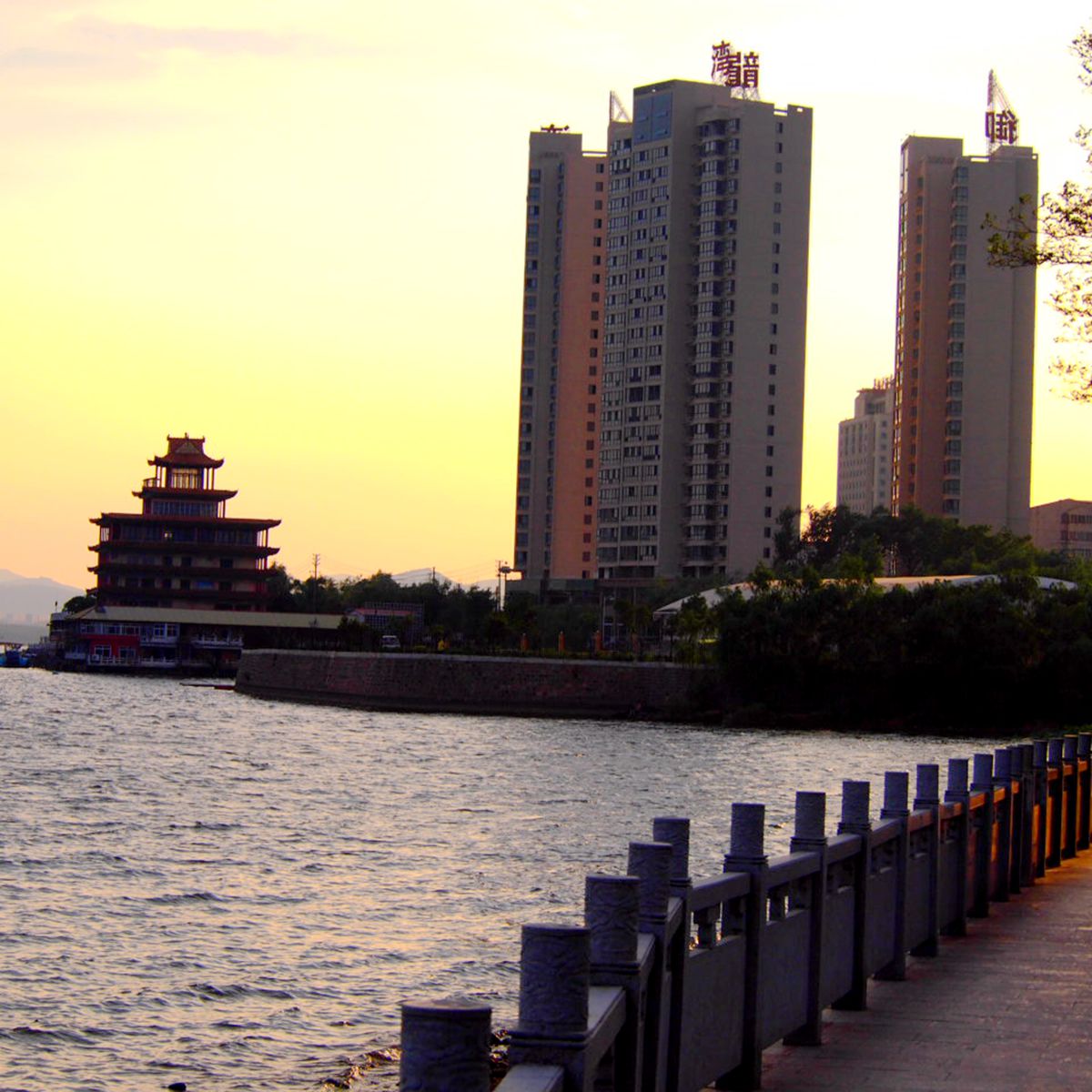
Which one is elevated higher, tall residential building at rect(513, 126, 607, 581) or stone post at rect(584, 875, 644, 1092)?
tall residential building at rect(513, 126, 607, 581)

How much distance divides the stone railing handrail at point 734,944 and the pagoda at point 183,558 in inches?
5901

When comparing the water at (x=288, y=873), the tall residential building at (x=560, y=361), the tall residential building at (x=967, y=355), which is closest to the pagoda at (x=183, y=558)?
the tall residential building at (x=560, y=361)

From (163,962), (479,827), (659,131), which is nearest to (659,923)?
(163,962)

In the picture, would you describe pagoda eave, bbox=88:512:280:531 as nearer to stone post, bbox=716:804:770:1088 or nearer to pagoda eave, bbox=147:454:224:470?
pagoda eave, bbox=147:454:224:470

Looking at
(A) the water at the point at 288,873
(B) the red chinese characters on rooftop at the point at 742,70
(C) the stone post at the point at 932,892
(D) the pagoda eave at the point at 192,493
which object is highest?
(B) the red chinese characters on rooftop at the point at 742,70

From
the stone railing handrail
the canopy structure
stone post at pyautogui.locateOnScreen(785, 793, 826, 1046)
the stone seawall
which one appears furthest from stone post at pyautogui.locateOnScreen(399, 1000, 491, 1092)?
the stone seawall

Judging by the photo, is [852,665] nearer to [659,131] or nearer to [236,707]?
[236,707]

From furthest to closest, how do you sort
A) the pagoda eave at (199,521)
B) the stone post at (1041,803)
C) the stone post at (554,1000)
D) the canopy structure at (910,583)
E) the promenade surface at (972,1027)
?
the pagoda eave at (199,521) → the canopy structure at (910,583) → the stone post at (1041,803) → the promenade surface at (972,1027) → the stone post at (554,1000)

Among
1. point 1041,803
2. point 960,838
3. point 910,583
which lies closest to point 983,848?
point 960,838

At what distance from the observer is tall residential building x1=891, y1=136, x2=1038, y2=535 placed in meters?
177

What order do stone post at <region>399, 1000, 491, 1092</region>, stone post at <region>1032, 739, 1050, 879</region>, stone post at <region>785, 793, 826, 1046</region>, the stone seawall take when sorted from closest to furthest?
stone post at <region>399, 1000, 491, 1092</region> < stone post at <region>785, 793, 826, 1046</region> < stone post at <region>1032, 739, 1050, 879</region> < the stone seawall

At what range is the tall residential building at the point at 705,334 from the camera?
16225cm

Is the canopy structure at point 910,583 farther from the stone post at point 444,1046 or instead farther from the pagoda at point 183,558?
the stone post at point 444,1046

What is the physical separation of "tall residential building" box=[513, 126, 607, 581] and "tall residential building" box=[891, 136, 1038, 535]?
32.2 m
